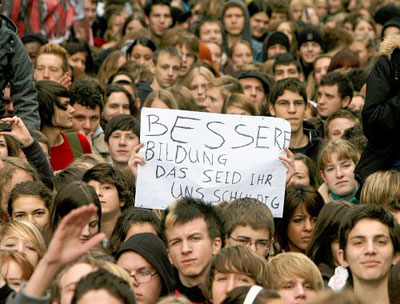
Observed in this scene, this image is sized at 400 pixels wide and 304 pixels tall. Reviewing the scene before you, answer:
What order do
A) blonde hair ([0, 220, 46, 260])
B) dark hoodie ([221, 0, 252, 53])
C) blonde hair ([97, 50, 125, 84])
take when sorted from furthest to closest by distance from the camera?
dark hoodie ([221, 0, 252, 53]) < blonde hair ([97, 50, 125, 84]) < blonde hair ([0, 220, 46, 260])

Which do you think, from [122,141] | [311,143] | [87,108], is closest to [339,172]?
[311,143]

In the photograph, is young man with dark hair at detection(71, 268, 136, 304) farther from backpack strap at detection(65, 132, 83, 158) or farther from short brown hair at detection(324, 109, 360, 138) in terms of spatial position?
short brown hair at detection(324, 109, 360, 138)

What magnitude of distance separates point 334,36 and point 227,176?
30.6 ft

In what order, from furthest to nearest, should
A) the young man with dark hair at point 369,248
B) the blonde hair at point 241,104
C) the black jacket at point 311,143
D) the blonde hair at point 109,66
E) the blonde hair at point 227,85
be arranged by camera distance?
the blonde hair at point 109,66
the blonde hair at point 227,85
the blonde hair at point 241,104
the black jacket at point 311,143
the young man with dark hair at point 369,248

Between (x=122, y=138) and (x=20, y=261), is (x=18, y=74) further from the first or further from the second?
(x=20, y=261)

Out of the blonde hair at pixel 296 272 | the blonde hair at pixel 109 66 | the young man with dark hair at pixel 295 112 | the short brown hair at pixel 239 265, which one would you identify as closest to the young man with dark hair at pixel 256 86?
the blonde hair at pixel 109 66

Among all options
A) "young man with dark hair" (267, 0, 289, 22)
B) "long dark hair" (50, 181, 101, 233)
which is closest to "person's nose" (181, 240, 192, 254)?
"long dark hair" (50, 181, 101, 233)

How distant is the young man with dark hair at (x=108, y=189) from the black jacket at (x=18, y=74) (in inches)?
49.5

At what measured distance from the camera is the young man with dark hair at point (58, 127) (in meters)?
13.3

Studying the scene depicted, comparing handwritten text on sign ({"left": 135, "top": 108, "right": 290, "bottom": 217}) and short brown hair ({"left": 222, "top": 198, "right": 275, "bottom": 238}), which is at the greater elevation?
handwritten text on sign ({"left": 135, "top": 108, "right": 290, "bottom": 217})

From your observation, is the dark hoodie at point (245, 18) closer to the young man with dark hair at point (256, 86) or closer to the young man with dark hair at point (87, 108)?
the young man with dark hair at point (256, 86)

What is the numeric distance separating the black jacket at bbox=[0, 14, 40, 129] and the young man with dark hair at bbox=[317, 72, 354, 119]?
4271mm

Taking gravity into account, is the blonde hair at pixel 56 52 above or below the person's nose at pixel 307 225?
above

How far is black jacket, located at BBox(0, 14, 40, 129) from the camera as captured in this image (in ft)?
40.0
